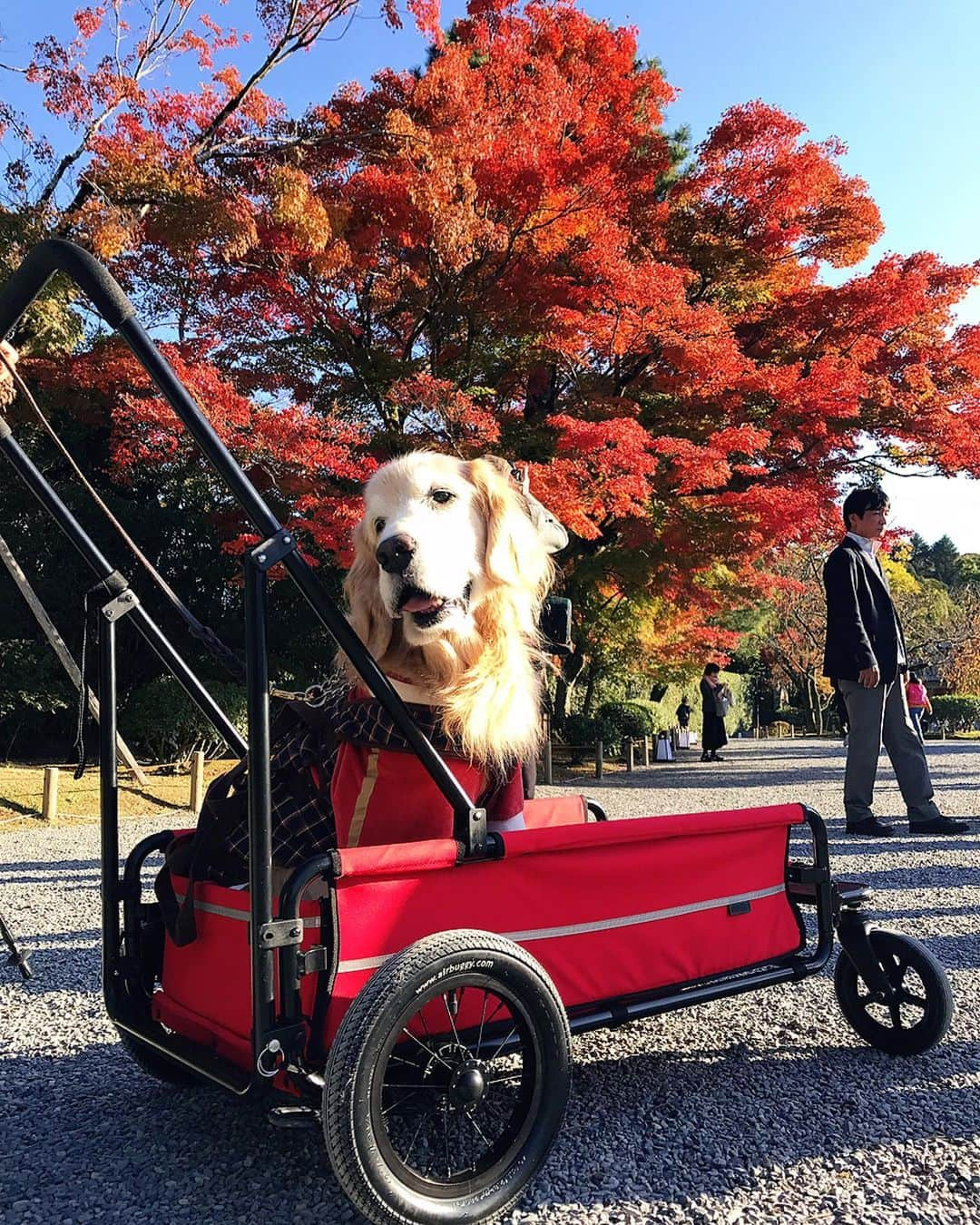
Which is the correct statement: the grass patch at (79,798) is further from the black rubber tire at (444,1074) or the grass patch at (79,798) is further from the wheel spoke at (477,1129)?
the black rubber tire at (444,1074)

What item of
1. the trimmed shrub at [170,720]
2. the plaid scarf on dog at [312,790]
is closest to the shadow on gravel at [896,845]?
the plaid scarf on dog at [312,790]

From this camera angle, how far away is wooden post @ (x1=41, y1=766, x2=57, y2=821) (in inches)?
289

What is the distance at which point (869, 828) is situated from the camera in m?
A: 5.38

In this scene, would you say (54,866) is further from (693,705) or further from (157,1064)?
(693,705)

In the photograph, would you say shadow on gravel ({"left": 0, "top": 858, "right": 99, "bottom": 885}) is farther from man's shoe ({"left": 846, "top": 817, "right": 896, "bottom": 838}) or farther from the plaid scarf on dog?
man's shoe ({"left": 846, "top": 817, "right": 896, "bottom": 838})

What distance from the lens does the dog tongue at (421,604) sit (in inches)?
→ 71.6

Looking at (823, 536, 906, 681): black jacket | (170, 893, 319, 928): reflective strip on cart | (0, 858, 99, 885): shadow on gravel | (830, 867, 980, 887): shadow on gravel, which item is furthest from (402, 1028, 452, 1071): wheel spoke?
(0, 858, 99, 885): shadow on gravel

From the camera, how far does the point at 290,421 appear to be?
7637mm

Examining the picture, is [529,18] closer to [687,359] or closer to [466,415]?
[687,359]

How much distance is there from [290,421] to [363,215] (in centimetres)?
246

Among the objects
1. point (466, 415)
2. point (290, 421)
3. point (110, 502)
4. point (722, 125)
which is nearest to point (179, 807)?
point (290, 421)

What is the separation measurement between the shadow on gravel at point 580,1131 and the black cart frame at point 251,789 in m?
0.24

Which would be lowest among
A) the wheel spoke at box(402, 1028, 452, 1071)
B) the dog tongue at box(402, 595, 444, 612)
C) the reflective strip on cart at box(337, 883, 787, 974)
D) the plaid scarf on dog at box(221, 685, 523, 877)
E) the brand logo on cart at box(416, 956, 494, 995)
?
the wheel spoke at box(402, 1028, 452, 1071)

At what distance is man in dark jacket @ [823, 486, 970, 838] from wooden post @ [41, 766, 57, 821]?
6.13m
